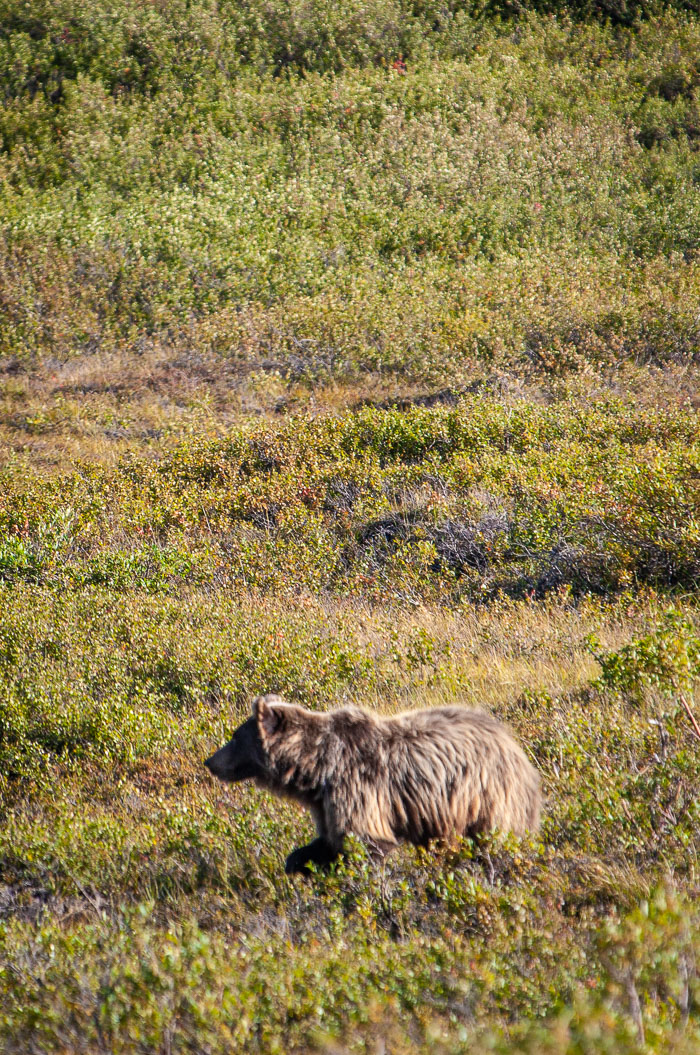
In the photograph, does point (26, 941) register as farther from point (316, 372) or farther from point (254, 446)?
point (316, 372)

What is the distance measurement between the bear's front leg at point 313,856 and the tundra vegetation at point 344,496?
21 cm

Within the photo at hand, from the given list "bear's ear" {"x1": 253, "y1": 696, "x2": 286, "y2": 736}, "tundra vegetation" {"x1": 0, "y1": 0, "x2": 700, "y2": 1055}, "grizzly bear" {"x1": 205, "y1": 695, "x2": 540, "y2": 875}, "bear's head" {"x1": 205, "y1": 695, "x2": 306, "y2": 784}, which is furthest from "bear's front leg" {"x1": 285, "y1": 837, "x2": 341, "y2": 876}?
"bear's ear" {"x1": 253, "y1": 696, "x2": 286, "y2": 736}

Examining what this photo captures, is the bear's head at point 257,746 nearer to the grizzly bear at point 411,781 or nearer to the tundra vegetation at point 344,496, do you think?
the grizzly bear at point 411,781

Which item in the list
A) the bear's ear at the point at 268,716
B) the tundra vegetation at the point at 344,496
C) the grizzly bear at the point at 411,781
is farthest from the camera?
the bear's ear at the point at 268,716

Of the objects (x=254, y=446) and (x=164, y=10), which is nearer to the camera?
(x=254, y=446)

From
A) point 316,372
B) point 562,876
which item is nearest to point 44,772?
point 562,876

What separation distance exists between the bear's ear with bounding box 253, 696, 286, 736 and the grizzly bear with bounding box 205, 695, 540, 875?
0.06 ft

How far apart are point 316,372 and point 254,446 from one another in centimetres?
498

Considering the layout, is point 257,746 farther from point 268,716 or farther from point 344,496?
point 344,496

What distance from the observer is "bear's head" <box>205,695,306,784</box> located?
15.6 ft

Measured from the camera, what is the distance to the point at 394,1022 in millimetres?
3123

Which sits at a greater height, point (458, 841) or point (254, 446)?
point (458, 841)

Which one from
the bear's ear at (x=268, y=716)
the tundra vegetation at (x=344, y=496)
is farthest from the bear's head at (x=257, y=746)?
the tundra vegetation at (x=344, y=496)

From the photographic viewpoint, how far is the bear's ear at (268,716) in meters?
4.72
